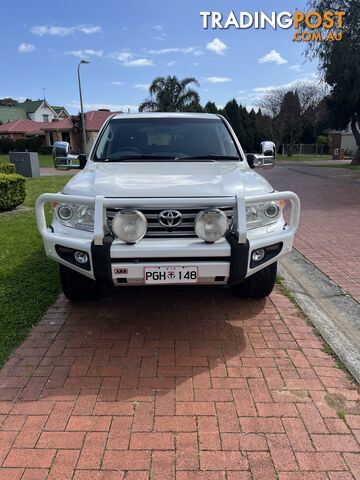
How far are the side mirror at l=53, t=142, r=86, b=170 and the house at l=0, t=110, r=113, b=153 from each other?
44.5 meters

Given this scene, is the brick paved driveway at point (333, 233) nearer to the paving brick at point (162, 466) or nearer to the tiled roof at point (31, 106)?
the paving brick at point (162, 466)

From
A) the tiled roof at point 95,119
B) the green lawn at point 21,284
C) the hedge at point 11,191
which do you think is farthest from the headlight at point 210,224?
the tiled roof at point 95,119

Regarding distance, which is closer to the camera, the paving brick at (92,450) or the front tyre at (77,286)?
the paving brick at (92,450)

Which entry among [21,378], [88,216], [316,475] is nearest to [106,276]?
[88,216]

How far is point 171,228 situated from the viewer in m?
3.02

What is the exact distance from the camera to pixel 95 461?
2174 millimetres

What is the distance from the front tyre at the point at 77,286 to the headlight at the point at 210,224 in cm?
131

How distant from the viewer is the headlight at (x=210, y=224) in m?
2.91

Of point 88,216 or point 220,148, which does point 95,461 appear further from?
point 220,148

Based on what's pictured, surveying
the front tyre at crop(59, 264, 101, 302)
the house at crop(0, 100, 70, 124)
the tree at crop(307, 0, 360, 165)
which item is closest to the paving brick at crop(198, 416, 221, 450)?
the front tyre at crop(59, 264, 101, 302)

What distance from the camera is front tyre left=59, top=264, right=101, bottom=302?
147 inches

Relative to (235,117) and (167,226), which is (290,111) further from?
(167,226)

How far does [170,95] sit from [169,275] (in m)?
38.8

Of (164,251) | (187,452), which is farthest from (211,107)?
(187,452)
